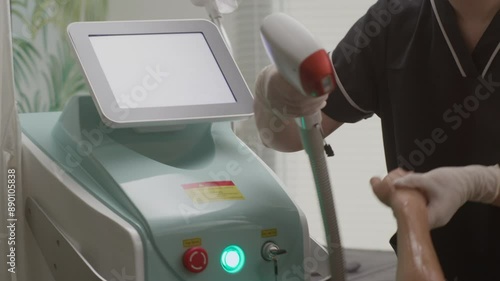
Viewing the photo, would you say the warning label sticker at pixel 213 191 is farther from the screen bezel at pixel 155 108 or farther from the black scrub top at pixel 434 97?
the black scrub top at pixel 434 97

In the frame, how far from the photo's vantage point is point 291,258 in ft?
4.47

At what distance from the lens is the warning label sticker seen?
1300 millimetres

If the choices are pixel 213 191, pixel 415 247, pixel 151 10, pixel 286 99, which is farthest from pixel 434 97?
pixel 151 10

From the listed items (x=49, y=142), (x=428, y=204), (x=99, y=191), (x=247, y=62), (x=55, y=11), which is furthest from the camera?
(x=247, y=62)

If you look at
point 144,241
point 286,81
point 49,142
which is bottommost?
point 144,241

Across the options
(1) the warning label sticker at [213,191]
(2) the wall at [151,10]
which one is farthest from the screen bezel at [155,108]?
(2) the wall at [151,10]

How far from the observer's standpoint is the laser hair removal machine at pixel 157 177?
125cm

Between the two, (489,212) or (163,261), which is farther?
(489,212)

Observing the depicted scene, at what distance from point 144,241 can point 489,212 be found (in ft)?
2.06

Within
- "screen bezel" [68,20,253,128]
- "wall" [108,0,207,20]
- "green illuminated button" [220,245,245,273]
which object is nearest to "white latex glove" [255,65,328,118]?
"screen bezel" [68,20,253,128]

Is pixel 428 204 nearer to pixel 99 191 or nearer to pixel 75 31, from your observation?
pixel 99 191

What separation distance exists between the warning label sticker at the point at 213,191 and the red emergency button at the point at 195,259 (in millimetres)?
90

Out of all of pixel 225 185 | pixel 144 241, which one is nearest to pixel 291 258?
Result: pixel 225 185

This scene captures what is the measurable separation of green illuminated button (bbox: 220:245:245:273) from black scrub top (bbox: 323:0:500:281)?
1.27ft
